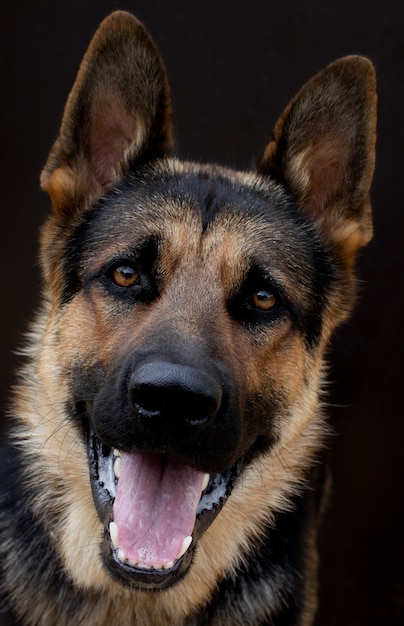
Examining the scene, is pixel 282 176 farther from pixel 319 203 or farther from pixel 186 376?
pixel 186 376

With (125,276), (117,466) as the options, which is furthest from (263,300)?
(117,466)

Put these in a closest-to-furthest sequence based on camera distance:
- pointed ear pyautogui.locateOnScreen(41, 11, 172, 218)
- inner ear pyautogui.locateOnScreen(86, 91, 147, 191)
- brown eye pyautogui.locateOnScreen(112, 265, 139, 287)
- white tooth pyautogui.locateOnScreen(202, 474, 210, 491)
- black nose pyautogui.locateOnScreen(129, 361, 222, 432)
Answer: black nose pyautogui.locateOnScreen(129, 361, 222, 432) < white tooth pyautogui.locateOnScreen(202, 474, 210, 491) < brown eye pyautogui.locateOnScreen(112, 265, 139, 287) < pointed ear pyautogui.locateOnScreen(41, 11, 172, 218) < inner ear pyautogui.locateOnScreen(86, 91, 147, 191)

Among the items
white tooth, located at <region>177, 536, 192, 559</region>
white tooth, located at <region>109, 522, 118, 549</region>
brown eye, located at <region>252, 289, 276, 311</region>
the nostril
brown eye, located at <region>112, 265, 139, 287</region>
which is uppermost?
brown eye, located at <region>112, 265, 139, 287</region>

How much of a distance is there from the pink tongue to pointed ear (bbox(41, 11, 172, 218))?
46.7 inches

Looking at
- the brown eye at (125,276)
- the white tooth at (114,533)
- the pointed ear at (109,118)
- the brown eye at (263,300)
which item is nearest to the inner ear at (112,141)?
the pointed ear at (109,118)

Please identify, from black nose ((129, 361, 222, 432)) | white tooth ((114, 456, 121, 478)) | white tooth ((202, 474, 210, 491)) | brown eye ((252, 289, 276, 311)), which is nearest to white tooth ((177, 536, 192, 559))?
white tooth ((202, 474, 210, 491))

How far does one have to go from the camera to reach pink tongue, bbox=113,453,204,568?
109 inches

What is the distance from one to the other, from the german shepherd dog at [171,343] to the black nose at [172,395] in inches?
3.6

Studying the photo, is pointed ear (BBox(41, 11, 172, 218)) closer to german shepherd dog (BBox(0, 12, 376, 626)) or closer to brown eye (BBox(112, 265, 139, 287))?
german shepherd dog (BBox(0, 12, 376, 626))

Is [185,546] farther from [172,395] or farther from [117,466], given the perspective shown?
[172,395]

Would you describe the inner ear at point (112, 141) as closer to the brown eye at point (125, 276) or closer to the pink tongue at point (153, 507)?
the brown eye at point (125, 276)

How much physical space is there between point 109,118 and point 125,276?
2.55ft

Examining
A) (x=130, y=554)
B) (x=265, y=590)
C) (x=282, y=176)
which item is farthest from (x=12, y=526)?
(x=282, y=176)

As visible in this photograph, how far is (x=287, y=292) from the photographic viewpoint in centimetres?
320
